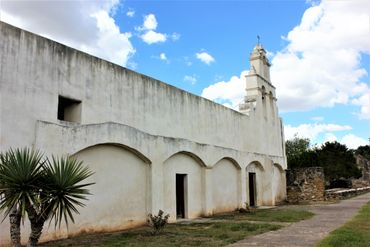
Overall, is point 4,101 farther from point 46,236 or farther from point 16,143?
point 46,236

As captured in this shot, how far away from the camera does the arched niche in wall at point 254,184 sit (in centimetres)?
2155

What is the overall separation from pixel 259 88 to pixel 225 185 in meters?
7.60

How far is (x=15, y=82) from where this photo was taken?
9711mm

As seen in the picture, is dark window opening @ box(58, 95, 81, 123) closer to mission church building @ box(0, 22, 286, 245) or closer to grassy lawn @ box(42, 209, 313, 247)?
mission church building @ box(0, 22, 286, 245)

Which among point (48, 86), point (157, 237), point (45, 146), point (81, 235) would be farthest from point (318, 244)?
point (48, 86)

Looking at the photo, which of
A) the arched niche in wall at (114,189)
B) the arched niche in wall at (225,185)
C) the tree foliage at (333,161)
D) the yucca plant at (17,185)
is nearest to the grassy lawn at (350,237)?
the yucca plant at (17,185)

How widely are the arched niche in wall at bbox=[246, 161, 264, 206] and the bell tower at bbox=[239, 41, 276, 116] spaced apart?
9.98 feet

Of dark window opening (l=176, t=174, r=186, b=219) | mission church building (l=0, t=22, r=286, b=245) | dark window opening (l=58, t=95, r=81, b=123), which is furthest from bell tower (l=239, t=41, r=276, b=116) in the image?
dark window opening (l=58, t=95, r=81, b=123)

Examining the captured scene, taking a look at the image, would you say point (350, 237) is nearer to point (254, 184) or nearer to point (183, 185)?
point (183, 185)

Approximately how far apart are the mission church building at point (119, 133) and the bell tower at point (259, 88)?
9.48 ft

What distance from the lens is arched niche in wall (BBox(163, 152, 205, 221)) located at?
14562 millimetres

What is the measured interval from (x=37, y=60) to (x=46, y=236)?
179 inches

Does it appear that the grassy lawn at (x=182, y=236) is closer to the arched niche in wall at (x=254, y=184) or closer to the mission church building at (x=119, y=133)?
the mission church building at (x=119, y=133)

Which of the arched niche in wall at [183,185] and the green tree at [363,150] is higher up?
the green tree at [363,150]
